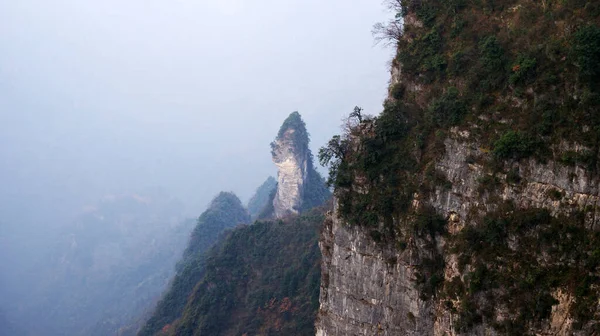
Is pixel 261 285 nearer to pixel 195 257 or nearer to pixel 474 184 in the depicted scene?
pixel 195 257

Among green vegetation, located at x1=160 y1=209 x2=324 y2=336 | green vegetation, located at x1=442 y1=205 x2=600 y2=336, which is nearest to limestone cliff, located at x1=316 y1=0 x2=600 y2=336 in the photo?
green vegetation, located at x1=442 y1=205 x2=600 y2=336

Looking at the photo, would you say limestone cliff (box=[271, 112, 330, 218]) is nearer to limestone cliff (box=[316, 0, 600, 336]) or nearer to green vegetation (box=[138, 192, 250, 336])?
green vegetation (box=[138, 192, 250, 336])

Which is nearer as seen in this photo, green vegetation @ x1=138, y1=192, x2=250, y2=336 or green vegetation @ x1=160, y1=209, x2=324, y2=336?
green vegetation @ x1=160, y1=209, x2=324, y2=336

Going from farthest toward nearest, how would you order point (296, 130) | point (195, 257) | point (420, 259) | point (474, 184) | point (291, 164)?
point (291, 164) < point (296, 130) < point (195, 257) < point (420, 259) < point (474, 184)

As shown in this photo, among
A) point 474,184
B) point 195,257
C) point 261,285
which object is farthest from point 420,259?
point 195,257

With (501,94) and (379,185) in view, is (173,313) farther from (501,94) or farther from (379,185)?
(501,94)

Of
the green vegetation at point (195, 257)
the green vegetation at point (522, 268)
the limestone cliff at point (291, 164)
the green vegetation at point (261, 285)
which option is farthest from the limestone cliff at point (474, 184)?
the limestone cliff at point (291, 164)

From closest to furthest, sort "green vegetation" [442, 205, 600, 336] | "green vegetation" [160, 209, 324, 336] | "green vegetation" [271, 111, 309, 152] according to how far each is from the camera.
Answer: "green vegetation" [442, 205, 600, 336] < "green vegetation" [160, 209, 324, 336] < "green vegetation" [271, 111, 309, 152]

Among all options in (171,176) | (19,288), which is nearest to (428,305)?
(19,288)
